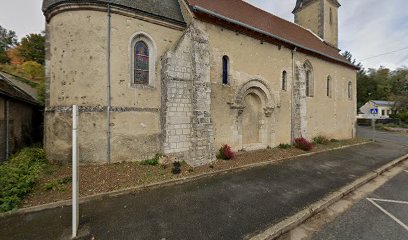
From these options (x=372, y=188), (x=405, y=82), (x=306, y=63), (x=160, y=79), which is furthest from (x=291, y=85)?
(x=405, y=82)

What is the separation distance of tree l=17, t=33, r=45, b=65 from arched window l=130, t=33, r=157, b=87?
28.4m

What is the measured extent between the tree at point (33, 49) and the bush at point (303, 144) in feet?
113

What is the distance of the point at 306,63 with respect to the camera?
1348cm

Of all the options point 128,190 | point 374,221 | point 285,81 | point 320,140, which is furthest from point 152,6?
point 320,140

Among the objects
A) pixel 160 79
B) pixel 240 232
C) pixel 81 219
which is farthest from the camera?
pixel 160 79

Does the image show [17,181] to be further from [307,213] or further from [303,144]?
[303,144]

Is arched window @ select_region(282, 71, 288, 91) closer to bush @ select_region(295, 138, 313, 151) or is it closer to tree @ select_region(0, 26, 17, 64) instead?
bush @ select_region(295, 138, 313, 151)

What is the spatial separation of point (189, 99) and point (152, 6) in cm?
441

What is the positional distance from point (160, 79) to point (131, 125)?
2.41m

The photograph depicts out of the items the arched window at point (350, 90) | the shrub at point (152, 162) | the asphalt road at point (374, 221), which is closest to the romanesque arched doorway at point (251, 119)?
the shrub at point (152, 162)

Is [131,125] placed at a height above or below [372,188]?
above

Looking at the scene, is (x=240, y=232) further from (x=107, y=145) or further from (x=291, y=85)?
(x=291, y=85)

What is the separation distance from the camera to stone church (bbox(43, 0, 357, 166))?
7.16 m

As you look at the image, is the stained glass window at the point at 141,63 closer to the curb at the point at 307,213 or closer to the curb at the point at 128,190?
the curb at the point at 128,190
